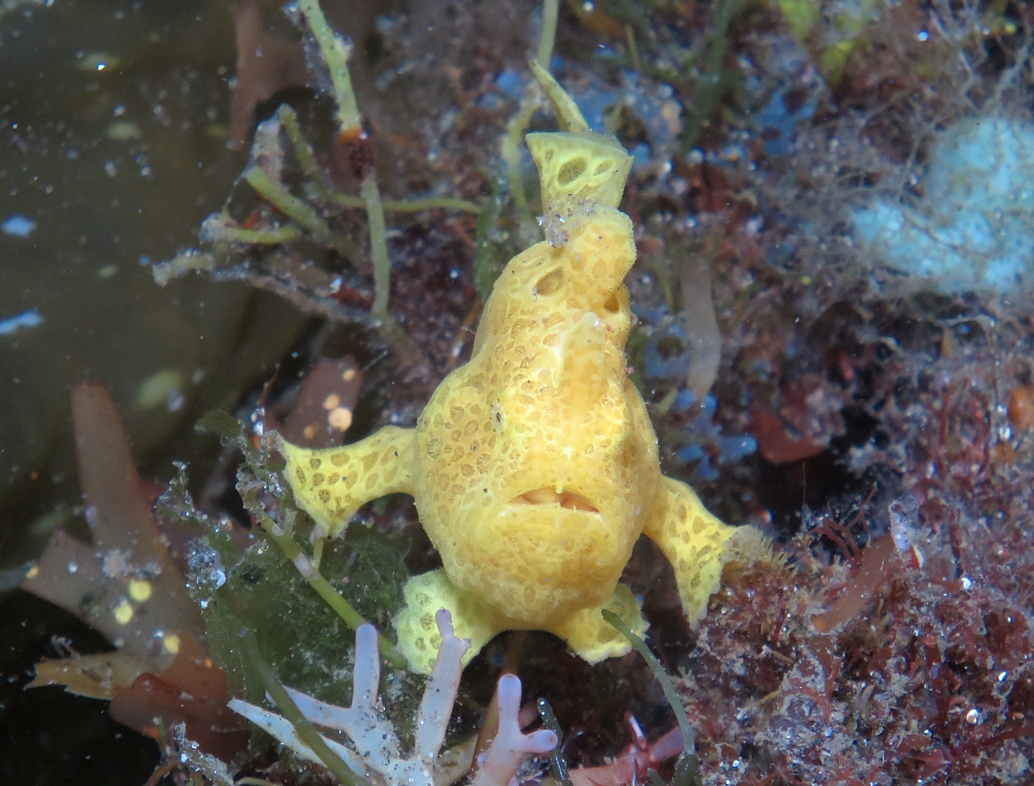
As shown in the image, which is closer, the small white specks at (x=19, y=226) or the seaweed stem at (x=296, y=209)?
the small white specks at (x=19, y=226)

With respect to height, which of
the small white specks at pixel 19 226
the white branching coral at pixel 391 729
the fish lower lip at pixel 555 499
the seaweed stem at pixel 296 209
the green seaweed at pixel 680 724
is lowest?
the green seaweed at pixel 680 724

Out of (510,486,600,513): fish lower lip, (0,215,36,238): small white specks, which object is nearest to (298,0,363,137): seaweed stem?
(0,215,36,238): small white specks

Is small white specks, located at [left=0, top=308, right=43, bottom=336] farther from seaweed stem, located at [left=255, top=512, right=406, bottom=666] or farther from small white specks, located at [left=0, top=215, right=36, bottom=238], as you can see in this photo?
seaweed stem, located at [left=255, top=512, right=406, bottom=666]

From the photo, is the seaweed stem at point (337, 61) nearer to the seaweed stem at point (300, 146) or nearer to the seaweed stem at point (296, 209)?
the seaweed stem at point (300, 146)

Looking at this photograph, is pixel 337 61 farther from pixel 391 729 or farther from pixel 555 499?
pixel 391 729

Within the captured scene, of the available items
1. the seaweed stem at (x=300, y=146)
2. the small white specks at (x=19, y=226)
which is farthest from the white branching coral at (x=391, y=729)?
the seaweed stem at (x=300, y=146)

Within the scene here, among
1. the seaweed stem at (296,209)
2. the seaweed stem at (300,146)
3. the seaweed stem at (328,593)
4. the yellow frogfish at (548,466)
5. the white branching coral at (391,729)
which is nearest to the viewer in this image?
the white branching coral at (391,729)

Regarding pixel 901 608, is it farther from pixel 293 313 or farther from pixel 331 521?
pixel 293 313
